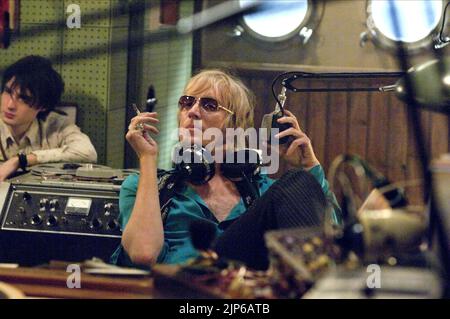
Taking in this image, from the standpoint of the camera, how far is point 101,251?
2.12 m

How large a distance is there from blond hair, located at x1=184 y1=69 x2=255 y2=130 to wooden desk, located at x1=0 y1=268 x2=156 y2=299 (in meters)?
0.65

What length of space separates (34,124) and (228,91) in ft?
2.17

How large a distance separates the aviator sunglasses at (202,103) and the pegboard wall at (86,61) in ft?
1.94

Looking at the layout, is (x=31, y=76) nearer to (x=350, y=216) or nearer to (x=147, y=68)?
(x=147, y=68)

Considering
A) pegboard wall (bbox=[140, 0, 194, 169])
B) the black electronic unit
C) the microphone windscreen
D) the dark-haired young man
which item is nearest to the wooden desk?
the microphone windscreen

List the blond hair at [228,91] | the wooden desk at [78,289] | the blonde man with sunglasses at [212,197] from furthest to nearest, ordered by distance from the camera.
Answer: the blond hair at [228,91], the blonde man with sunglasses at [212,197], the wooden desk at [78,289]

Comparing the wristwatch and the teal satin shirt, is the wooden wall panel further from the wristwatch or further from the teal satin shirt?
the wristwatch

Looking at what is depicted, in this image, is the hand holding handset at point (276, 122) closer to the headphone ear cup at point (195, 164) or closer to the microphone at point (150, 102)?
the headphone ear cup at point (195, 164)

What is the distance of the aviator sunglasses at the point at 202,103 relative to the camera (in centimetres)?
181

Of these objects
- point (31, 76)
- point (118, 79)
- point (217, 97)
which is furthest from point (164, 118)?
point (217, 97)

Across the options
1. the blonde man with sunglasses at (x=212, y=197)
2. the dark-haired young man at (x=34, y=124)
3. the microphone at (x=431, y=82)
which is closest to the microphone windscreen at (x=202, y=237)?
the blonde man with sunglasses at (x=212, y=197)

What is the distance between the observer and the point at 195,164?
1779 mm

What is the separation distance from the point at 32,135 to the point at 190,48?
510 millimetres

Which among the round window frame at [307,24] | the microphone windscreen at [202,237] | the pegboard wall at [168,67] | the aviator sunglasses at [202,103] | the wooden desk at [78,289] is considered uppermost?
the round window frame at [307,24]
